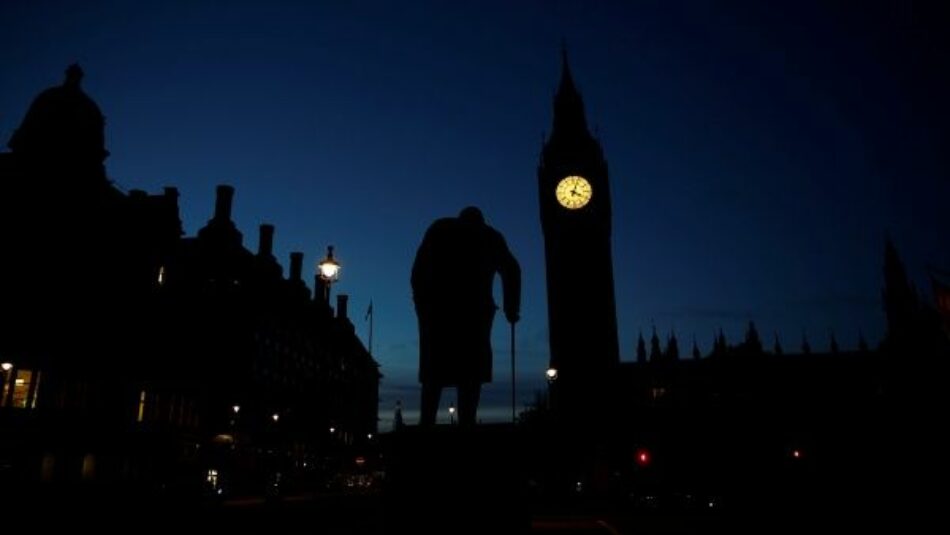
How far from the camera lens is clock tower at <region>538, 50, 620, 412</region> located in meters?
73.5

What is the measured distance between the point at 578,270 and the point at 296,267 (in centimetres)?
3137

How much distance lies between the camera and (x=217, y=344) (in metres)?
47.0

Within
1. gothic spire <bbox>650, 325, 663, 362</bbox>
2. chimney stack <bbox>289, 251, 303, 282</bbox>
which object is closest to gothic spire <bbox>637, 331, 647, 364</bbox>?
gothic spire <bbox>650, 325, 663, 362</bbox>

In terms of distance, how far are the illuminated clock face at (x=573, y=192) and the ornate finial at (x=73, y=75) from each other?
53478 mm

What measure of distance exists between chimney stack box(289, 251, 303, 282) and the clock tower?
28.7 metres

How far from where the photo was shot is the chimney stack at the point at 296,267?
62938mm

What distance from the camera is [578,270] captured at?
76.6m

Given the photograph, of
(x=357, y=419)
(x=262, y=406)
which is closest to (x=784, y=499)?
(x=262, y=406)

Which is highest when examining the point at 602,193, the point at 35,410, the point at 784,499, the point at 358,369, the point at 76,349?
the point at 602,193

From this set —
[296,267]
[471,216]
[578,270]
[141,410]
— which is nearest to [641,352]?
[578,270]

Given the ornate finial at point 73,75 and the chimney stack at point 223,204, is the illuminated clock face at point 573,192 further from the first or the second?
the ornate finial at point 73,75

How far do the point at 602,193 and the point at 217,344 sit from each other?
49998mm

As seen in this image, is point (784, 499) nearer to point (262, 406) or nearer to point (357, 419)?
point (262, 406)

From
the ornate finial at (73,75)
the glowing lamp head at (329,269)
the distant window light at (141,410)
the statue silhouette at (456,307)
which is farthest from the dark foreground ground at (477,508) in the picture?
the ornate finial at (73,75)
